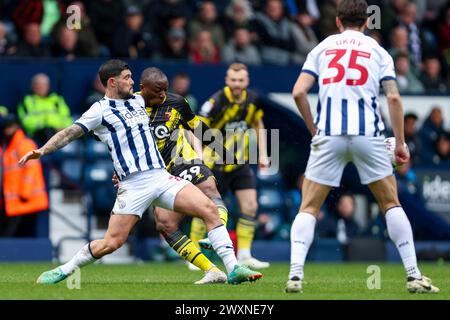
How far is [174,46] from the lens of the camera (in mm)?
19562

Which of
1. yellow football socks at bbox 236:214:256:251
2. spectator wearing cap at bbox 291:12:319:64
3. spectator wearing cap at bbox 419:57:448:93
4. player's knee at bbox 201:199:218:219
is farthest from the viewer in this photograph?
spectator wearing cap at bbox 419:57:448:93

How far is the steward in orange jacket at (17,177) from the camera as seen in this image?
1702 cm

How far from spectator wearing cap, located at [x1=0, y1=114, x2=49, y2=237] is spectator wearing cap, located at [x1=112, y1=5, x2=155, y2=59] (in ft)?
8.32

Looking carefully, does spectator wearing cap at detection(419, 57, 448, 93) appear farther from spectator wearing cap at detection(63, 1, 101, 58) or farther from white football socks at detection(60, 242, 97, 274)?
white football socks at detection(60, 242, 97, 274)

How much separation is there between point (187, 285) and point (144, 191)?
1011 mm

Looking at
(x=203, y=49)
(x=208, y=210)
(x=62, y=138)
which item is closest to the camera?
(x=62, y=138)

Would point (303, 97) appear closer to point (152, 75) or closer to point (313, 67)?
point (313, 67)

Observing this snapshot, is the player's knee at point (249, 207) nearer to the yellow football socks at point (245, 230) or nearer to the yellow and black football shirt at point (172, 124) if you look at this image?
the yellow football socks at point (245, 230)

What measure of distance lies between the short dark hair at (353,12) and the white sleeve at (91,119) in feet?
7.34

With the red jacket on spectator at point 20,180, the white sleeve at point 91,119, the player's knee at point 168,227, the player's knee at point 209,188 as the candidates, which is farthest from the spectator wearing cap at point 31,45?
the white sleeve at point 91,119

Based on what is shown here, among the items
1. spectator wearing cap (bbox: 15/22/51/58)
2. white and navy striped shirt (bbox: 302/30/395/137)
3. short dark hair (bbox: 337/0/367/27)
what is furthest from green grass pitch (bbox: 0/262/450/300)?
spectator wearing cap (bbox: 15/22/51/58)

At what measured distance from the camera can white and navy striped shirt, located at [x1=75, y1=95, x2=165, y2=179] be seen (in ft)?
35.1

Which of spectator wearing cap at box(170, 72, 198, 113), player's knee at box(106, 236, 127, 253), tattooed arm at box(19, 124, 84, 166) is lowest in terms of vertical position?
player's knee at box(106, 236, 127, 253)

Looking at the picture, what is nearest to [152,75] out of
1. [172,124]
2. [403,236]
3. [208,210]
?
[172,124]
